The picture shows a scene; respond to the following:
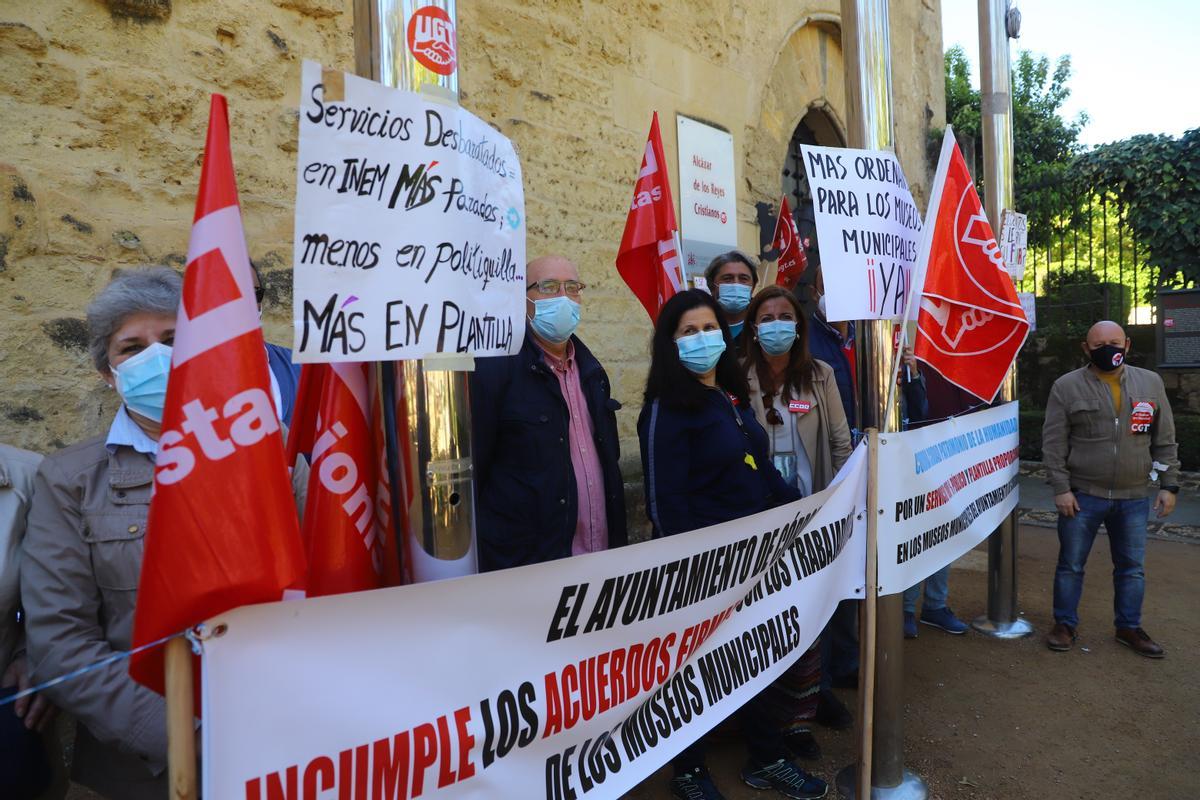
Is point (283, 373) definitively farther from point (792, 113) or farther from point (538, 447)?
point (792, 113)

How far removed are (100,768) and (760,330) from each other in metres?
2.76

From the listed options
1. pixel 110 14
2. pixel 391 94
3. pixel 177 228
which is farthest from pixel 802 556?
pixel 110 14

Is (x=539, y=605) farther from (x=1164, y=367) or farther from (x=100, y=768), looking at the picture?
(x=1164, y=367)

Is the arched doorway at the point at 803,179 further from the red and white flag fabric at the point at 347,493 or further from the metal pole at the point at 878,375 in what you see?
the red and white flag fabric at the point at 347,493

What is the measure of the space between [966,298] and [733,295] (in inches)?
44.2

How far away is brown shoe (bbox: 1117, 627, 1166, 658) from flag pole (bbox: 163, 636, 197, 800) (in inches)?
191

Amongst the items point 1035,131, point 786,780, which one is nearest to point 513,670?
point 786,780

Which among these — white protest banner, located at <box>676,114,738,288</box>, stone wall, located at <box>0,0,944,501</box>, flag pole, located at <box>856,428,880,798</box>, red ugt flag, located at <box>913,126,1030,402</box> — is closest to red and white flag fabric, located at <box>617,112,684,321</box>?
stone wall, located at <box>0,0,944,501</box>

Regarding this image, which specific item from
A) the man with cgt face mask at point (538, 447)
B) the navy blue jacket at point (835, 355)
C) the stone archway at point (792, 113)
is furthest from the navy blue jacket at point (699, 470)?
the stone archway at point (792, 113)

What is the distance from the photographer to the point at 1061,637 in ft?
14.7

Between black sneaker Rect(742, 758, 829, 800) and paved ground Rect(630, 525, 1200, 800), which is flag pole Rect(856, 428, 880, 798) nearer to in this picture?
black sneaker Rect(742, 758, 829, 800)

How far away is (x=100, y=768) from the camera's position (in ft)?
5.92

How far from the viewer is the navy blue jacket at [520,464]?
2717mm

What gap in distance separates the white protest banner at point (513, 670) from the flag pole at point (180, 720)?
43mm
